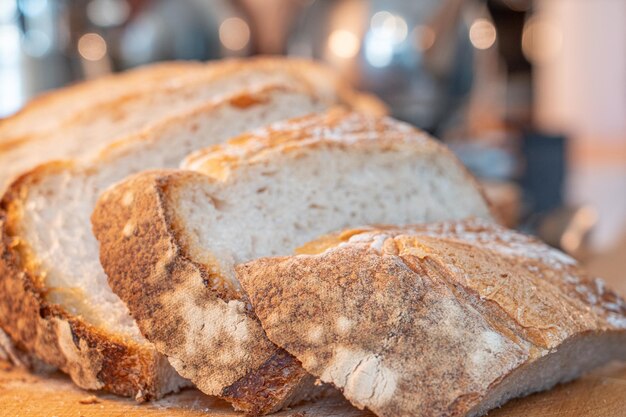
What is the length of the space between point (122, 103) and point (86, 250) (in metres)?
0.46

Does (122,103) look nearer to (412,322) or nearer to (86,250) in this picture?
(86,250)

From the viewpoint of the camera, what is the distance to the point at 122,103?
170 cm

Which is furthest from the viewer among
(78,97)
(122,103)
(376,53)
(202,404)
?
(376,53)

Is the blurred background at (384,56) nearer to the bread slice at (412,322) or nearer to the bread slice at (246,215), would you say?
the bread slice at (246,215)

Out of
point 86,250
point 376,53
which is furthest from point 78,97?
point 376,53

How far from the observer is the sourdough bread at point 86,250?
120cm

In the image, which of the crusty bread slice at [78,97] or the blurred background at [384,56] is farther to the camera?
the blurred background at [384,56]

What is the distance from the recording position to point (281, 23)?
3580 mm

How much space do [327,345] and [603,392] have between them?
1.59ft

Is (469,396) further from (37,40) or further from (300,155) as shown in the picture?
(37,40)

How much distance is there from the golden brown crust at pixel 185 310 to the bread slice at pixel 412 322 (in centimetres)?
6

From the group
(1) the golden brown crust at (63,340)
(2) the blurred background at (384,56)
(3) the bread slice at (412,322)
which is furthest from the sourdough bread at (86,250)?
(2) the blurred background at (384,56)

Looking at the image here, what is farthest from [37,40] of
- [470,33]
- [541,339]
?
[541,339]

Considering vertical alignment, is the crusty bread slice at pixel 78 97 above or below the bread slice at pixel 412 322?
above
